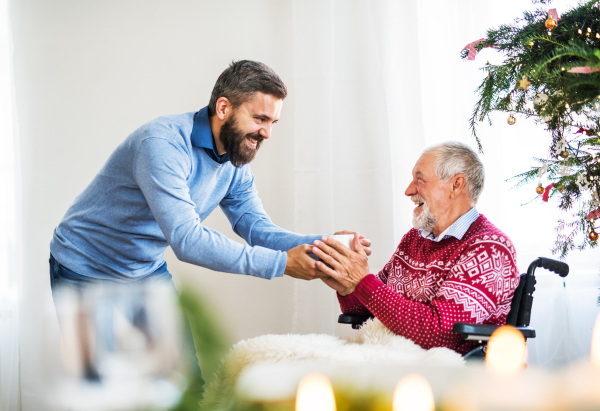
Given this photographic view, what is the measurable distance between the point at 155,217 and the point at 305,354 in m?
0.90

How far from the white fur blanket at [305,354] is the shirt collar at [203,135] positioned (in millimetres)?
775

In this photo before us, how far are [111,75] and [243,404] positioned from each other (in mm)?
2877

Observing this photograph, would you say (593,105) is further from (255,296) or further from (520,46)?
(255,296)

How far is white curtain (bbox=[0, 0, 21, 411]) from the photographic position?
2227 millimetres

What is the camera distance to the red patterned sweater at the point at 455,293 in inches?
55.7

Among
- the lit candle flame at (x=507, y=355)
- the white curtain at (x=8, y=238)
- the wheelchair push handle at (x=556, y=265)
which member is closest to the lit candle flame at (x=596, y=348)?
the lit candle flame at (x=507, y=355)

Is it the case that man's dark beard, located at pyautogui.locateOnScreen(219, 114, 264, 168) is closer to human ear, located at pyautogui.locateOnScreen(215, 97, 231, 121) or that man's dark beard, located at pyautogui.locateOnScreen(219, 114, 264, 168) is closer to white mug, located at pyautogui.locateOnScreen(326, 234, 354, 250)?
human ear, located at pyautogui.locateOnScreen(215, 97, 231, 121)

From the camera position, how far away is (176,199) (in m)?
1.39

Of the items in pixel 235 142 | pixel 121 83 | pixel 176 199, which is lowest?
pixel 176 199

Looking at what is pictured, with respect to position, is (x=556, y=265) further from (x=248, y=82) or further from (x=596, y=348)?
(x=596, y=348)

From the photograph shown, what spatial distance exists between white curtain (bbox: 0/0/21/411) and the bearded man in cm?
89

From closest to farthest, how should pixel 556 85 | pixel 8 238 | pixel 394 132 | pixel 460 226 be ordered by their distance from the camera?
pixel 556 85
pixel 460 226
pixel 8 238
pixel 394 132

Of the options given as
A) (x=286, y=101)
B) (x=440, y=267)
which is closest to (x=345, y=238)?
(x=440, y=267)

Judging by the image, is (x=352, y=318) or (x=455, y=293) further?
(x=352, y=318)
